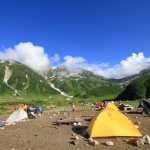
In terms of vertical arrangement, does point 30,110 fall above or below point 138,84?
below

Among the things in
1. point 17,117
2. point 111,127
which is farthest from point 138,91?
point 111,127

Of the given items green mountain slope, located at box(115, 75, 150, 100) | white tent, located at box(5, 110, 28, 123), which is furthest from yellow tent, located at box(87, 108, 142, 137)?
green mountain slope, located at box(115, 75, 150, 100)

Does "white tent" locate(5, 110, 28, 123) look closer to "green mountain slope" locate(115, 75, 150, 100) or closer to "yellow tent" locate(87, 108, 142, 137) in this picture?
"yellow tent" locate(87, 108, 142, 137)

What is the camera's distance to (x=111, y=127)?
21.6 metres

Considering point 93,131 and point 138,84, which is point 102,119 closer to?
point 93,131

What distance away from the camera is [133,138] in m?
21.3

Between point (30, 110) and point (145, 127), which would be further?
point (30, 110)

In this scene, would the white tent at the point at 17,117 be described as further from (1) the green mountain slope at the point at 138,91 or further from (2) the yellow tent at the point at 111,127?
(1) the green mountain slope at the point at 138,91

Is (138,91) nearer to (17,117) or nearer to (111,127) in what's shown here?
(17,117)

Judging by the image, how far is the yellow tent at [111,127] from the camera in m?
21.2

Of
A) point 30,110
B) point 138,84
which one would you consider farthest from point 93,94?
point 30,110

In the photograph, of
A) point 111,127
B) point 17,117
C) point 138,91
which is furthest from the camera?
point 138,91

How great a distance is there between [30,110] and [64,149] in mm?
22282

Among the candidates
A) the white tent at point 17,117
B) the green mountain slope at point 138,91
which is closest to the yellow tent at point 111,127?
A: the white tent at point 17,117
